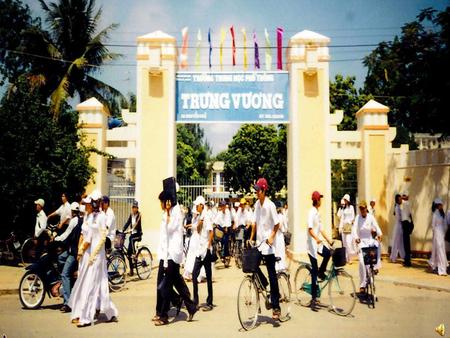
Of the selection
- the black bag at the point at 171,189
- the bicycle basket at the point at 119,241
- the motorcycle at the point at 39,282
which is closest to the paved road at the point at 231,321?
the motorcycle at the point at 39,282

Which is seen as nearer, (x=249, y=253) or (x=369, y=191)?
(x=249, y=253)

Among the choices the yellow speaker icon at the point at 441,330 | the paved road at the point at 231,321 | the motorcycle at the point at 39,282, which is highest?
the motorcycle at the point at 39,282

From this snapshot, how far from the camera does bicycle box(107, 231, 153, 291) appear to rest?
9727 mm

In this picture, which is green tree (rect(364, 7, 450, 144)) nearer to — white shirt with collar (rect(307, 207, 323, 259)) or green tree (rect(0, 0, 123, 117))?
white shirt with collar (rect(307, 207, 323, 259))

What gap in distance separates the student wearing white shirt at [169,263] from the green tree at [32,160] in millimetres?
6957

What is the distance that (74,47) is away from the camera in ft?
79.6

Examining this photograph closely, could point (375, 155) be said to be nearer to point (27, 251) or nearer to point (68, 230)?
point (68, 230)

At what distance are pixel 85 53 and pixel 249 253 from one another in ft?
67.0

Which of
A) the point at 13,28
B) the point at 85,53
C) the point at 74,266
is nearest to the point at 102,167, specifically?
the point at 74,266

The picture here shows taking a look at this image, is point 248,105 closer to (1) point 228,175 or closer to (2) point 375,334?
(2) point 375,334

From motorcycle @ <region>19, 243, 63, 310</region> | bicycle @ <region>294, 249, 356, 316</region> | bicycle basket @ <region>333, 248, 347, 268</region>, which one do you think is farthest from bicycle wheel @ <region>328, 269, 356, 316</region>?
motorcycle @ <region>19, 243, 63, 310</region>

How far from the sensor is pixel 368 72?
14273 millimetres

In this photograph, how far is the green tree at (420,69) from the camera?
40.4ft

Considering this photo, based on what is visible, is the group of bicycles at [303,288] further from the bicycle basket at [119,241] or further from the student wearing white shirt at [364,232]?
the bicycle basket at [119,241]
